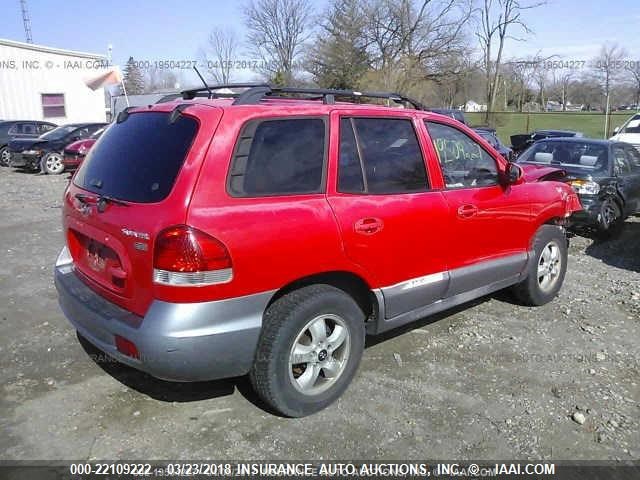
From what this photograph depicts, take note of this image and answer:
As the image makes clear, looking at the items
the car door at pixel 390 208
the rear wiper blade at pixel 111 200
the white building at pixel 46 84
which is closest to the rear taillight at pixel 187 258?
the rear wiper blade at pixel 111 200

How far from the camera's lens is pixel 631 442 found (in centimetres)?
302

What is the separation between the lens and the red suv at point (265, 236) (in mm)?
2670

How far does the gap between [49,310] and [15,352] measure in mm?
866

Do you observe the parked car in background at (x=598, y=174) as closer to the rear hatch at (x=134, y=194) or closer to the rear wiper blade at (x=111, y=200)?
the rear hatch at (x=134, y=194)

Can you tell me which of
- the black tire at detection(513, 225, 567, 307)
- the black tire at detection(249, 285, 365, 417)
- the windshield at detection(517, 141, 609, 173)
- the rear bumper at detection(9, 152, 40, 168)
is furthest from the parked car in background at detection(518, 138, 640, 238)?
the rear bumper at detection(9, 152, 40, 168)

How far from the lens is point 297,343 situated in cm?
Result: 311

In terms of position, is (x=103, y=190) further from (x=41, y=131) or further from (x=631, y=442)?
(x=41, y=131)

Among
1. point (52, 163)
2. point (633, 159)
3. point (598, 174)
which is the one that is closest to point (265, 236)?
point (598, 174)

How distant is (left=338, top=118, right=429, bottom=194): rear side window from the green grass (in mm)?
31323

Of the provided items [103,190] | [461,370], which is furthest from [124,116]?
[461,370]

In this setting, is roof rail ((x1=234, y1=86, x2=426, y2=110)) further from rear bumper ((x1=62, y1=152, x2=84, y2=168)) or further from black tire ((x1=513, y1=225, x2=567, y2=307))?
rear bumper ((x1=62, y1=152, x2=84, y2=168))

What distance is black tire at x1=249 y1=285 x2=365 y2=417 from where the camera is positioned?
116 inches

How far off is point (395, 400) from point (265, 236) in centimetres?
146

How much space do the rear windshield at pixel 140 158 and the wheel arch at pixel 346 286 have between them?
0.88 meters
